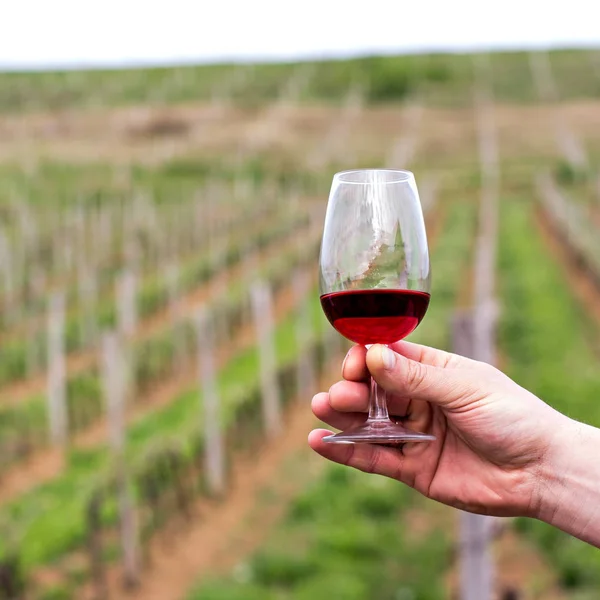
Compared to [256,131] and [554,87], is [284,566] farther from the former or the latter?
[554,87]

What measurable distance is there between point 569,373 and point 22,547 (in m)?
6.54

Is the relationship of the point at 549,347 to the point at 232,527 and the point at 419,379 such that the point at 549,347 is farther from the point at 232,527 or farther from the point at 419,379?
the point at 419,379

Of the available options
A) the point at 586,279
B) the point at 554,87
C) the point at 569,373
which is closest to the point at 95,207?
the point at 586,279

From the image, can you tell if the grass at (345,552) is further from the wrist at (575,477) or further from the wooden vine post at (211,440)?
the wrist at (575,477)

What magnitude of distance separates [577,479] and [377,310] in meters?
0.61

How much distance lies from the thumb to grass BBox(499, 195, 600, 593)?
512 centimetres

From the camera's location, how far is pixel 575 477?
242 centimetres

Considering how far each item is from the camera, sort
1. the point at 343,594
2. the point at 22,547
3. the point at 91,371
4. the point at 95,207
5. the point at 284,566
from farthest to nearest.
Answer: the point at 95,207 < the point at 91,371 < the point at 22,547 < the point at 284,566 < the point at 343,594

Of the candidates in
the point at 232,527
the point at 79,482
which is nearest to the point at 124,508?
the point at 232,527

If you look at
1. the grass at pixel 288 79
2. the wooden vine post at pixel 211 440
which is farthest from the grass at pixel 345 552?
the grass at pixel 288 79

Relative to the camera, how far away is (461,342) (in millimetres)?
5379

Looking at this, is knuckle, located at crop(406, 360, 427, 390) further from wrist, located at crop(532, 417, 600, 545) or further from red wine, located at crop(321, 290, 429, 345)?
wrist, located at crop(532, 417, 600, 545)

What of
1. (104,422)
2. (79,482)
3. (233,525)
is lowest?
(233,525)

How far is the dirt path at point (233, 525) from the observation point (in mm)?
8656
